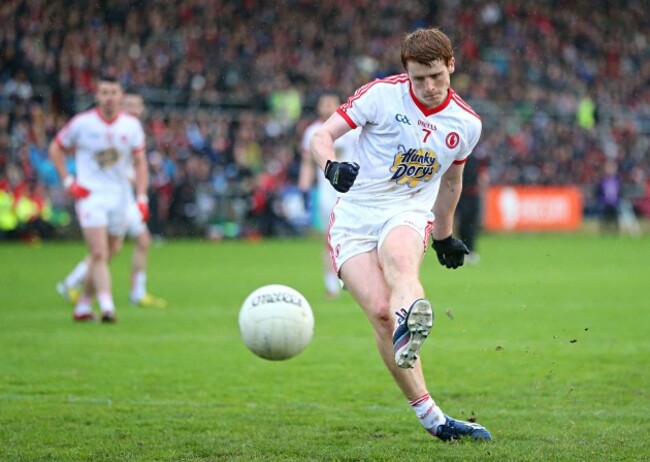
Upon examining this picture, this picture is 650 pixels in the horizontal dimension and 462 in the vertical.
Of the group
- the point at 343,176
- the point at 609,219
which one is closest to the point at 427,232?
the point at 343,176

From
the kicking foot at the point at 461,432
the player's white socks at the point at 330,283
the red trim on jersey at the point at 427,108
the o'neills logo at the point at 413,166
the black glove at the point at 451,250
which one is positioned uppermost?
the red trim on jersey at the point at 427,108

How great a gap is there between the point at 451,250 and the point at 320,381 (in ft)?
6.32

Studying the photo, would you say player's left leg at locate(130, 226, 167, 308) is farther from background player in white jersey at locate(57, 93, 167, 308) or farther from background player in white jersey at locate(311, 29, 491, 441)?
background player in white jersey at locate(311, 29, 491, 441)

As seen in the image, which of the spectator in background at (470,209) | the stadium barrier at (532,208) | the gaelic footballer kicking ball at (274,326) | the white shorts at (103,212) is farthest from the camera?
the stadium barrier at (532,208)

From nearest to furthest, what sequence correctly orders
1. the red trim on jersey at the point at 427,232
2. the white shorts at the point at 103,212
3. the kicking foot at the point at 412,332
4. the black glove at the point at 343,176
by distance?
the kicking foot at the point at 412,332 < the black glove at the point at 343,176 < the red trim on jersey at the point at 427,232 < the white shorts at the point at 103,212

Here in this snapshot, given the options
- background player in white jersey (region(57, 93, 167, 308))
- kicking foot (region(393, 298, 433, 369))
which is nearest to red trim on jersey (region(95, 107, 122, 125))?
background player in white jersey (region(57, 93, 167, 308))

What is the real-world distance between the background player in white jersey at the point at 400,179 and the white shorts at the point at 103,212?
18.9 feet

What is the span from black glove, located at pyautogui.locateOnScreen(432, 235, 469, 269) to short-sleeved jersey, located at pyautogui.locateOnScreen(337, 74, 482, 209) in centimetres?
45

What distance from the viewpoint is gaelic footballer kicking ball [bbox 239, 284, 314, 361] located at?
6.23 metres

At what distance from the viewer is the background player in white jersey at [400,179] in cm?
568

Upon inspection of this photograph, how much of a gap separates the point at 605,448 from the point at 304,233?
2301 cm

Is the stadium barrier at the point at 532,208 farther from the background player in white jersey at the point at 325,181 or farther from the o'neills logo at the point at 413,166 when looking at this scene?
the o'neills logo at the point at 413,166

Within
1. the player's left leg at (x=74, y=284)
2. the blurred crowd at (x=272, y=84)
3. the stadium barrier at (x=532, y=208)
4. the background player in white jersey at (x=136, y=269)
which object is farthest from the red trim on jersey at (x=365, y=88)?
the stadium barrier at (x=532, y=208)

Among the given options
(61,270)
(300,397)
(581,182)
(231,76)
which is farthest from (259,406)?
(581,182)
